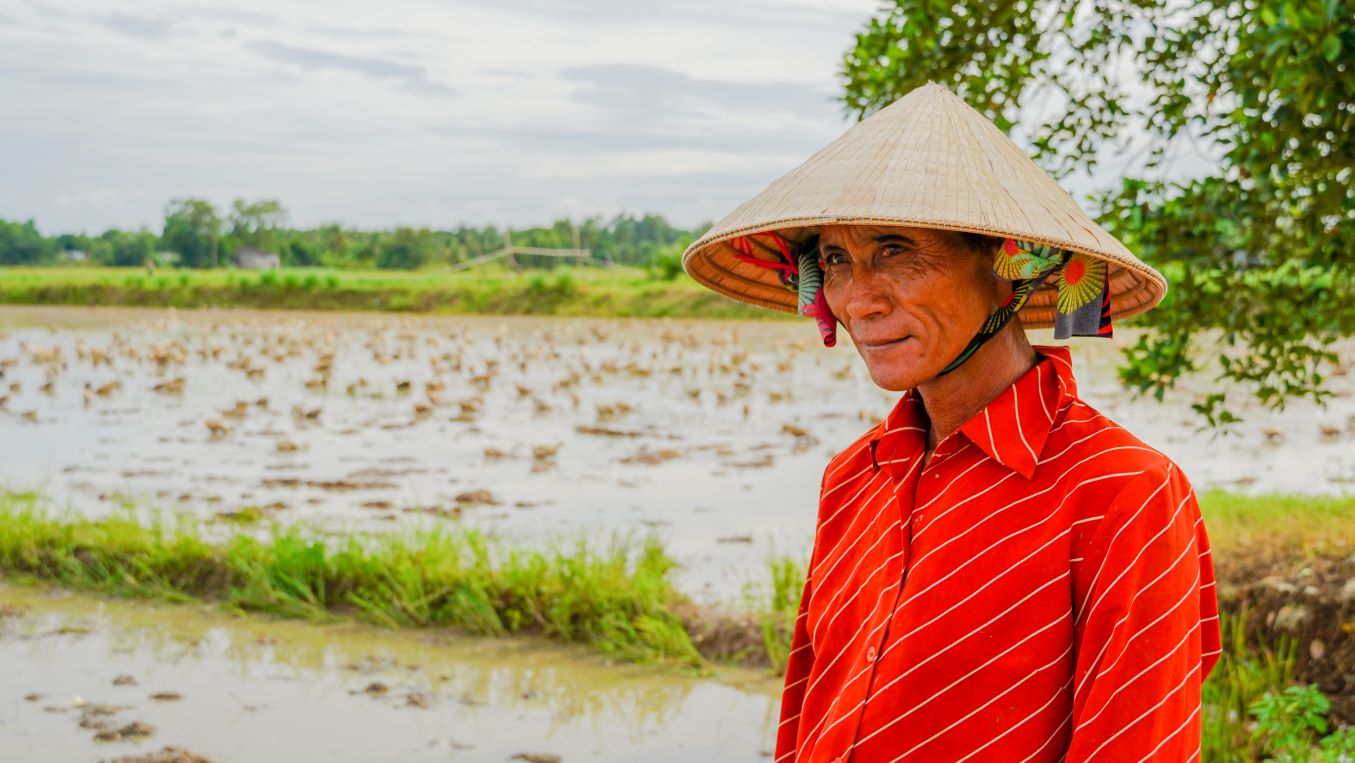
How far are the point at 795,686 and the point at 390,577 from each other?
398cm

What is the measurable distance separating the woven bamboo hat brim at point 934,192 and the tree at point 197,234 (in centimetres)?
5284

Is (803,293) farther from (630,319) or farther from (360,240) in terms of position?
(360,240)

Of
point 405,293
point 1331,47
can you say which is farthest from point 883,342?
point 405,293

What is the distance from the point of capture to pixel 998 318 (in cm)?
163

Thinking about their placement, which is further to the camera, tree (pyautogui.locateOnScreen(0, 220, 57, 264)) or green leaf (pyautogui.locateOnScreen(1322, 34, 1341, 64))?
tree (pyautogui.locateOnScreen(0, 220, 57, 264))

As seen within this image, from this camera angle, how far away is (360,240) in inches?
2158

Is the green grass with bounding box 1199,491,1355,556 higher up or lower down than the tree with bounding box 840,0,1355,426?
lower down

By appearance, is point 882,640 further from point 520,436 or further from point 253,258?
point 253,258

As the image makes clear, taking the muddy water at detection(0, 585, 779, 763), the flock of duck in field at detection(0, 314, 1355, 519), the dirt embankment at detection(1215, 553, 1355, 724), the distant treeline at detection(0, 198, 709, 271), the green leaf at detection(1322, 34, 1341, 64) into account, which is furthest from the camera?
the distant treeline at detection(0, 198, 709, 271)

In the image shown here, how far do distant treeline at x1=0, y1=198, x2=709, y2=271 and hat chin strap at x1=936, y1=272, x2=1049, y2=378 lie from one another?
144 ft

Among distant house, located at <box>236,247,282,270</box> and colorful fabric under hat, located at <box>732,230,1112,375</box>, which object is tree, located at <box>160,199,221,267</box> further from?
colorful fabric under hat, located at <box>732,230,1112,375</box>

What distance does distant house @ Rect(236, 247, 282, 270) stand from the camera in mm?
51344

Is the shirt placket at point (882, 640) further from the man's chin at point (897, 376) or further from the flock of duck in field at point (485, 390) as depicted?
the flock of duck in field at point (485, 390)

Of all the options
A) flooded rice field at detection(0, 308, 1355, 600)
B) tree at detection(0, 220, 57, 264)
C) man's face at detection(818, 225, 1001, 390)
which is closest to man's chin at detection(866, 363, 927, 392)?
man's face at detection(818, 225, 1001, 390)
